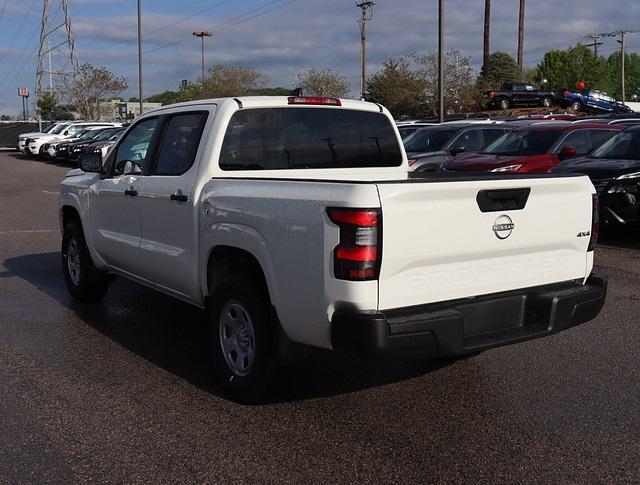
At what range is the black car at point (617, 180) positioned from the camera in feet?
34.6

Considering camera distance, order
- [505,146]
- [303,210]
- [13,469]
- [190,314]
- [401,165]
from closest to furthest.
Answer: [13,469]
[303,210]
[401,165]
[190,314]
[505,146]

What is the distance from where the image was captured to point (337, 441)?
4164 millimetres

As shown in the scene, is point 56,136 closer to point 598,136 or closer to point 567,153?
point 598,136

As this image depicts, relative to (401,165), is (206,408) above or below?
below

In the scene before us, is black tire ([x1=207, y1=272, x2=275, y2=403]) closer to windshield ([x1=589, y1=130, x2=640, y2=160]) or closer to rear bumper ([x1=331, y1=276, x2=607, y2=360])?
rear bumper ([x1=331, y1=276, x2=607, y2=360])

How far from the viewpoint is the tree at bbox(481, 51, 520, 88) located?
5700cm

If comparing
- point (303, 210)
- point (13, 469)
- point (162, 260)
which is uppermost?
point (303, 210)

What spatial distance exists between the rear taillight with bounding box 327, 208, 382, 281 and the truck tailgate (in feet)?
0.17

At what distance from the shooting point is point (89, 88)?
63656mm

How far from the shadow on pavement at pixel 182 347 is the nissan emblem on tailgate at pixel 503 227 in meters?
1.29

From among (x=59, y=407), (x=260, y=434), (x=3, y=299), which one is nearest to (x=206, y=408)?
(x=260, y=434)

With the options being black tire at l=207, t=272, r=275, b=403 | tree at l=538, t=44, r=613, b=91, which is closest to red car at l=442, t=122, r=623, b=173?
black tire at l=207, t=272, r=275, b=403

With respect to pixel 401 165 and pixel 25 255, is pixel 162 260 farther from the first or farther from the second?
pixel 25 255

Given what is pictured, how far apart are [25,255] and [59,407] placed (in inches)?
243
